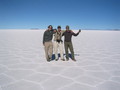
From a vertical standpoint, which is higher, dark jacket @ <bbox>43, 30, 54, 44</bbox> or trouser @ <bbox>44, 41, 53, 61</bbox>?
dark jacket @ <bbox>43, 30, 54, 44</bbox>

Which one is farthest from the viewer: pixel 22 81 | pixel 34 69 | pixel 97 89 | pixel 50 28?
pixel 50 28

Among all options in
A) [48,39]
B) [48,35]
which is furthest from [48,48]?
[48,35]

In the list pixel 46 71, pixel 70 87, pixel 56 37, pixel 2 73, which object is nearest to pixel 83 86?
pixel 70 87

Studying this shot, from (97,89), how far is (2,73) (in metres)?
2.84

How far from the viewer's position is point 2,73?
4.52 metres

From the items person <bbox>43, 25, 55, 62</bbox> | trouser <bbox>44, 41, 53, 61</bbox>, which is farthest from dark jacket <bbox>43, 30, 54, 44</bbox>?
trouser <bbox>44, 41, 53, 61</bbox>

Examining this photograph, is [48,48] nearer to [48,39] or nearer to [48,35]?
[48,39]

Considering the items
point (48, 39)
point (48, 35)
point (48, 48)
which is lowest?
point (48, 48)

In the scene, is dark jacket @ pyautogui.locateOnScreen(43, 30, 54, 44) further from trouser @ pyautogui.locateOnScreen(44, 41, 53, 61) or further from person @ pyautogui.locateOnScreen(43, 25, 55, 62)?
trouser @ pyautogui.locateOnScreen(44, 41, 53, 61)

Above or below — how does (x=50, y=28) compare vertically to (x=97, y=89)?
above

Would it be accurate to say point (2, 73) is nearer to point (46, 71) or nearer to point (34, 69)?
point (34, 69)

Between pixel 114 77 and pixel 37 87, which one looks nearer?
pixel 37 87

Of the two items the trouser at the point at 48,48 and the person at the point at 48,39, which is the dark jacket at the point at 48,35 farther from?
the trouser at the point at 48,48

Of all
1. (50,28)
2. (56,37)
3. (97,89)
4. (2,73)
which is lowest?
(97,89)
